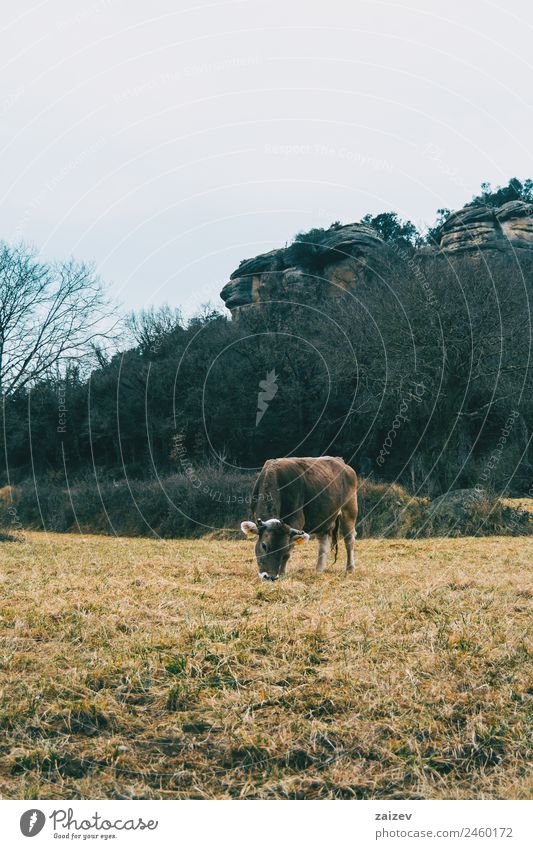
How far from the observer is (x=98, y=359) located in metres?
31.4

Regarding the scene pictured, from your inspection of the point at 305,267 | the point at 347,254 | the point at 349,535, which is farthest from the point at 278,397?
the point at 349,535

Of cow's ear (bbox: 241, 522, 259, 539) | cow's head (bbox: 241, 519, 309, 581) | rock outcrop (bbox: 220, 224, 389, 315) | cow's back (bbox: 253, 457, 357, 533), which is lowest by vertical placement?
cow's head (bbox: 241, 519, 309, 581)

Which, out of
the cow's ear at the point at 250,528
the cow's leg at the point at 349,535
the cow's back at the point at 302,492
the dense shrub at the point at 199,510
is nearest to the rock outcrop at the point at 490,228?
the dense shrub at the point at 199,510

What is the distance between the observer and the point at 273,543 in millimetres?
10016

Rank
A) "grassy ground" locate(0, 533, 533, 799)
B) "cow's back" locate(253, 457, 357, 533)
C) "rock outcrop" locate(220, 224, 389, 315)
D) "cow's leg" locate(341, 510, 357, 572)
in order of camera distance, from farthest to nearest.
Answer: "rock outcrop" locate(220, 224, 389, 315) → "cow's leg" locate(341, 510, 357, 572) → "cow's back" locate(253, 457, 357, 533) → "grassy ground" locate(0, 533, 533, 799)

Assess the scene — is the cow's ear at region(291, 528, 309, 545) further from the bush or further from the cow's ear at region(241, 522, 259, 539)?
the bush

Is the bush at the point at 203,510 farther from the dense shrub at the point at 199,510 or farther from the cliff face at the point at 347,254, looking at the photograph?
the cliff face at the point at 347,254

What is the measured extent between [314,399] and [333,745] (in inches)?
1197

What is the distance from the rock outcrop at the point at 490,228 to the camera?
125 ft

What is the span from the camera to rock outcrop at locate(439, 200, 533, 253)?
38.1 metres

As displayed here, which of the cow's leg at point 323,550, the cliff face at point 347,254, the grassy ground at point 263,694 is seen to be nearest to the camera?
the grassy ground at point 263,694

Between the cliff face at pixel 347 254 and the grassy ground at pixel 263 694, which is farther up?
the cliff face at pixel 347 254

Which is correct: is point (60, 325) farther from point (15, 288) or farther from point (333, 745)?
point (333, 745)

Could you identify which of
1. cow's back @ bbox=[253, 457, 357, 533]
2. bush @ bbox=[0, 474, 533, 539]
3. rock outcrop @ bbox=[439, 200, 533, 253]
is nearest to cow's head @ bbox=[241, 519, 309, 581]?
cow's back @ bbox=[253, 457, 357, 533]
